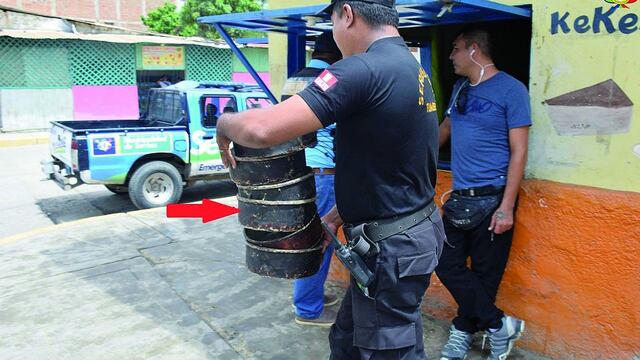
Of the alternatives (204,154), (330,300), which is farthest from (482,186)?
(204,154)

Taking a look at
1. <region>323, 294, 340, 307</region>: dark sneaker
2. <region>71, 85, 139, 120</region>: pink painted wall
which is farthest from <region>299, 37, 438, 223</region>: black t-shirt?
<region>71, 85, 139, 120</region>: pink painted wall

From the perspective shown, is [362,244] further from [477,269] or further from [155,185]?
[155,185]

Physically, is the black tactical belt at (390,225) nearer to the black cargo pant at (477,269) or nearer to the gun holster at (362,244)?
the gun holster at (362,244)

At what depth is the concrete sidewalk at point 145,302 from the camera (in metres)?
3.39

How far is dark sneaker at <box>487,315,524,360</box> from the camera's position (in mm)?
3018

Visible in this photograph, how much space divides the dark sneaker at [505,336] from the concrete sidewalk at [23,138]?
14.8m

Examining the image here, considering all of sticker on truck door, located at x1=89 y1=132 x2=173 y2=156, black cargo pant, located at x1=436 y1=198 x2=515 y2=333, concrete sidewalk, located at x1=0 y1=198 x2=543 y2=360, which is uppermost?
sticker on truck door, located at x1=89 y1=132 x2=173 y2=156

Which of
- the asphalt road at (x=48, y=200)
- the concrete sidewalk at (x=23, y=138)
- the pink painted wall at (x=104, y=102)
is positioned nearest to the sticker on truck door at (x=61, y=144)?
the asphalt road at (x=48, y=200)

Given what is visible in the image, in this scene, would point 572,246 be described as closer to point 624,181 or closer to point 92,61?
point 624,181

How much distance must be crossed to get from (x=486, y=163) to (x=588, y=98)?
2.00 feet

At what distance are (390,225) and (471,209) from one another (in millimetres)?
1018

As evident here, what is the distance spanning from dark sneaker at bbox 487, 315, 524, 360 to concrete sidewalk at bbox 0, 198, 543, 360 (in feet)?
0.66

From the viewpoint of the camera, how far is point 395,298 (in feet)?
6.84

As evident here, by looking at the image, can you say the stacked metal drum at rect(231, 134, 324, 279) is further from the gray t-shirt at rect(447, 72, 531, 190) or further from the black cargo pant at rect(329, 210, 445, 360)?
the gray t-shirt at rect(447, 72, 531, 190)
